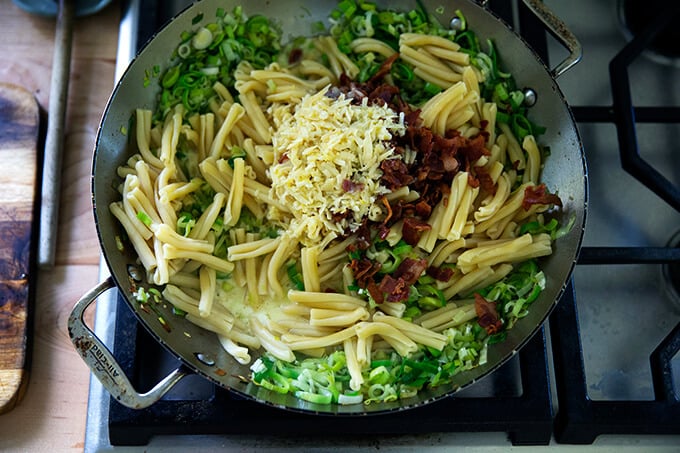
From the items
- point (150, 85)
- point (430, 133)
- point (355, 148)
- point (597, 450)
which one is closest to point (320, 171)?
point (355, 148)

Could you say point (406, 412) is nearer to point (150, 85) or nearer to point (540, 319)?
point (540, 319)

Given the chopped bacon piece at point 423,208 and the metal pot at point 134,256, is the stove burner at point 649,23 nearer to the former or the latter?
the metal pot at point 134,256

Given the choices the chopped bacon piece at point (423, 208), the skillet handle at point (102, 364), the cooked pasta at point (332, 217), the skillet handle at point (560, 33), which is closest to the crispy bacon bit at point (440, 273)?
the cooked pasta at point (332, 217)

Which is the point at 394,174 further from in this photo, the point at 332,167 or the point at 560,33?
the point at 560,33

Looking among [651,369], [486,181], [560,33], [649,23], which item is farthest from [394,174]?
[649,23]

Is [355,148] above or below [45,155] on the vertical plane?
above

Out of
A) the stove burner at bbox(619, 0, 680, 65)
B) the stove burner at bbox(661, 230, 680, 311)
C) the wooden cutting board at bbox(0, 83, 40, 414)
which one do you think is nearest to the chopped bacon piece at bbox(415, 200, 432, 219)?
the stove burner at bbox(661, 230, 680, 311)

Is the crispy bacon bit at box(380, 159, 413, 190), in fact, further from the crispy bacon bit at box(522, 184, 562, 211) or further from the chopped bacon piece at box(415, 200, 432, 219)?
the crispy bacon bit at box(522, 184, 562, 211)
